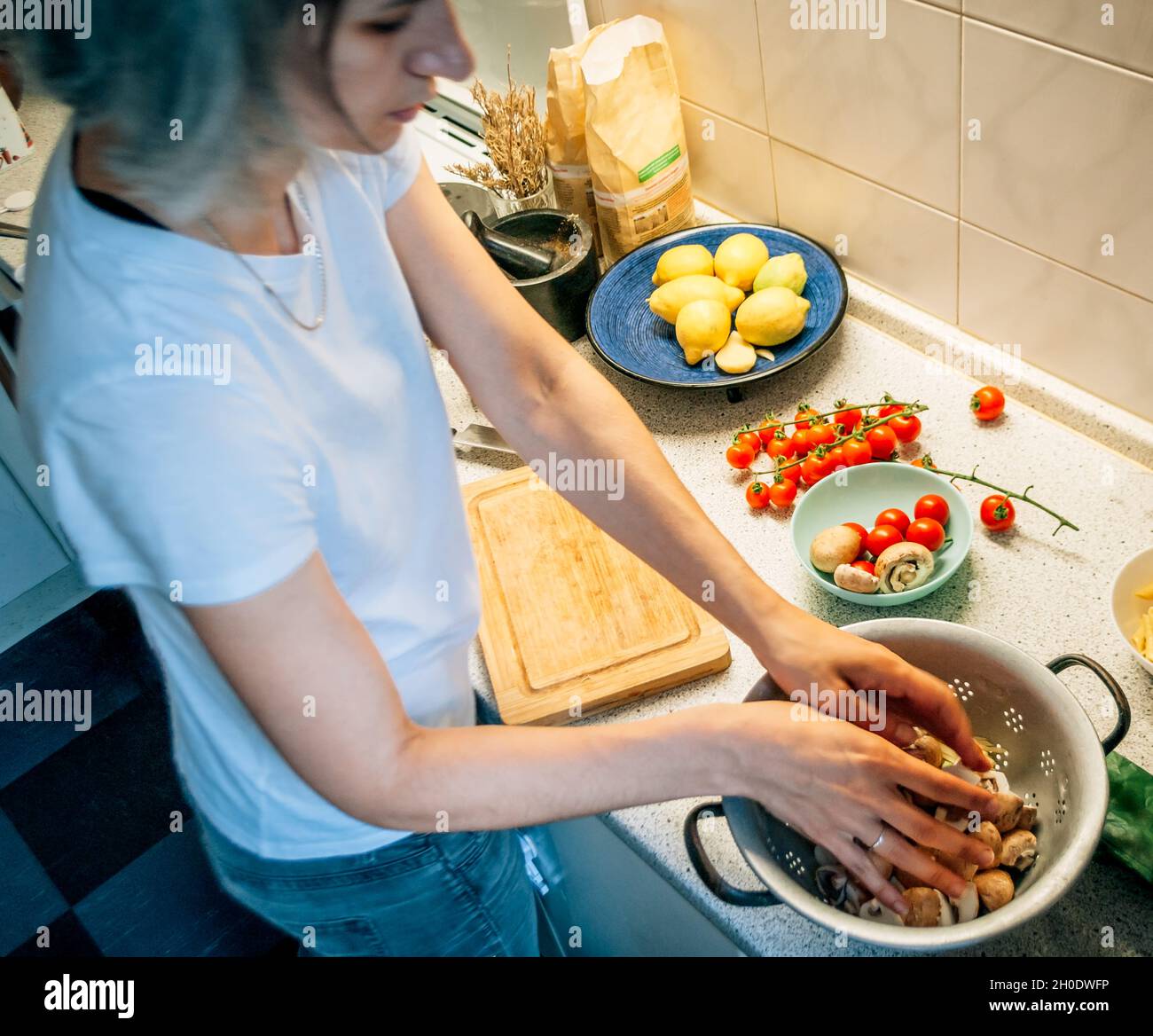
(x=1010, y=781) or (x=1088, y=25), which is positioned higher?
(x=1088, y=25)

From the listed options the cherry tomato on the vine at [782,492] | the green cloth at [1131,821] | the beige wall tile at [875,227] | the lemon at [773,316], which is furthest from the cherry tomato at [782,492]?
the green cloth at [1131,821]

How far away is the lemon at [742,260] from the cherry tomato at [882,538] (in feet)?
1.34

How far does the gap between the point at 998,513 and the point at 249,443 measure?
29.1 inches

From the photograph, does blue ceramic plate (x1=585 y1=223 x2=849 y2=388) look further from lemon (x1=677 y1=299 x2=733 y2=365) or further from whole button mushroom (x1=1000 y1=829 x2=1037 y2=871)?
whole button mushroom (x1=1000 y1=829 x2=1037 y2=871)

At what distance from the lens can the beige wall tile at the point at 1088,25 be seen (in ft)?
2.75

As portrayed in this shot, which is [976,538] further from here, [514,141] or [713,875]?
[514,141]

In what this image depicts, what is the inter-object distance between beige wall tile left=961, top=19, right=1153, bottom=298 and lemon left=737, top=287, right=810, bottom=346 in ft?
0.74

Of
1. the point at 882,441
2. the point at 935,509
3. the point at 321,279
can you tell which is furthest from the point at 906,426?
the point at 321,279

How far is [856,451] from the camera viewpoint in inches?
43.8

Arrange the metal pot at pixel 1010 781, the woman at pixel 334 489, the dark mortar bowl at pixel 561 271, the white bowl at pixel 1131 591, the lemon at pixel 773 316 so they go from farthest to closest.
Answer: the dark mortar bowl at pixel 561 271, the lemon at pixel 773 316, the white bowl at pixel 1131 591, the metal pot at pixel 1010 781, the woman at pixel 334 489

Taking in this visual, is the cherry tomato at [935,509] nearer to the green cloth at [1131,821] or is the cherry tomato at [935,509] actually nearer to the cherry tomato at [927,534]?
the cherry tomato at [927,534]
